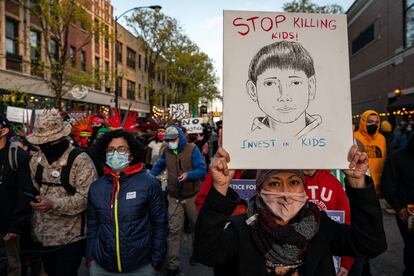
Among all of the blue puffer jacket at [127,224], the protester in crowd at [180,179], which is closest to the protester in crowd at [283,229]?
the blue puffer jacket at [127,224]

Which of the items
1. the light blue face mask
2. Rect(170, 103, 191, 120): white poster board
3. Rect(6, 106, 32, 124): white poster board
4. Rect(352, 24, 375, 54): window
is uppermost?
Rect(352, 24, 375, 54): window

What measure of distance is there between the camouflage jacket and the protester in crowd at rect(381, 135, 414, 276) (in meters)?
2.93

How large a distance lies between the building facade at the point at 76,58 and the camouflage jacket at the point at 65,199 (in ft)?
36.8

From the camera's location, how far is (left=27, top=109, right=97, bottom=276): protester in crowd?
349 centimetres

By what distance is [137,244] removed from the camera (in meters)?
3.13

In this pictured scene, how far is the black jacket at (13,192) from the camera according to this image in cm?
367

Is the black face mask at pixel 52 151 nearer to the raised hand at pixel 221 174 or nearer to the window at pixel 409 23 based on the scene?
the raised hand at pixel 221 174

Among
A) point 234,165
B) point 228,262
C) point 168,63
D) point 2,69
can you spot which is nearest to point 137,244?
point 228,262

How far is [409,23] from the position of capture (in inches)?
922

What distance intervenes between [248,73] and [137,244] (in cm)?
181

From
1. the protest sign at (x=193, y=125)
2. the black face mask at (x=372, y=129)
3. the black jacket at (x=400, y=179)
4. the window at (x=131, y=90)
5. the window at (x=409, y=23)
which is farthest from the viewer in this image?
the window at (x=131, y=90)

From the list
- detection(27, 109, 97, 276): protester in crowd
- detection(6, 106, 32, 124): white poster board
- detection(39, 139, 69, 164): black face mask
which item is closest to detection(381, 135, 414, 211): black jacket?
detection(27, 109, 97, 276): protester in crowd

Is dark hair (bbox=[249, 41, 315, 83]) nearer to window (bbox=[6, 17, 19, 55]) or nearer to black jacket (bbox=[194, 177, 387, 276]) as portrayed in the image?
black jacket (bbox=[194, 177, 387, 276])

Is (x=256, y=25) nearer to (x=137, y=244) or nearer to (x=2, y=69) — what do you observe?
(x=137, y=244)
